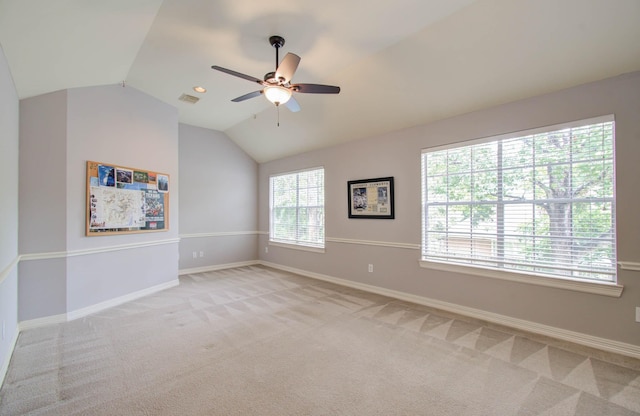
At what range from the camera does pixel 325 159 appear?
550cm

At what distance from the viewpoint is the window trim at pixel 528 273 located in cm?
269

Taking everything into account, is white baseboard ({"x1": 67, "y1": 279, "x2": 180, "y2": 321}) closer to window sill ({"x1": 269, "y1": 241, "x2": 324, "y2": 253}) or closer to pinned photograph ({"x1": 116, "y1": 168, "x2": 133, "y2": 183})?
pinned photograph ({"x1": 116, "y1": 168, "x2": 133, "y2": 183})

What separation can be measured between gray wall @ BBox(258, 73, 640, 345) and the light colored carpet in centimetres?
37

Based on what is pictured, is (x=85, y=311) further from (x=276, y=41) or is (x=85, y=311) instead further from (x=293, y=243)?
(x=276, y=41)

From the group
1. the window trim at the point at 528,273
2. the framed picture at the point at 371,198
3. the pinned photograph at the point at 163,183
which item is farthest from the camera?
the pinned photograph at the point at 163,183

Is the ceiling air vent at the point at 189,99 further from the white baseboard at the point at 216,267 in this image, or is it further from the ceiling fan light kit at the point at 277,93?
the white baseboard at the point at 216,267

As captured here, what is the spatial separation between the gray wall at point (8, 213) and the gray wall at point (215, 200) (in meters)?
2.94

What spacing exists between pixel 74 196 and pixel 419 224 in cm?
463

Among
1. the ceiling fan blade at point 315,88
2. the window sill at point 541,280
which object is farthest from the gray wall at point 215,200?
the window sill at point 541,280

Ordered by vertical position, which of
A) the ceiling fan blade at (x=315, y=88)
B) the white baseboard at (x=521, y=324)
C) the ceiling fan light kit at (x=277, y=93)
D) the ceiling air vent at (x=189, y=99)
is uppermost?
the ceiling air vent at (x=189, y=99)

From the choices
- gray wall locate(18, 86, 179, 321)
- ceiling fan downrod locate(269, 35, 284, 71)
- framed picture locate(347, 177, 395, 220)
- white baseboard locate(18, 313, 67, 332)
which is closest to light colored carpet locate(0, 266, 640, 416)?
white baseboard locate(18, 313, 67, 332)

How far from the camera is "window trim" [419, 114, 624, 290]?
106 inches

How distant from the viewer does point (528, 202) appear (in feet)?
10.4

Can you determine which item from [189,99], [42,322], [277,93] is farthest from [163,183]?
[277,93]
